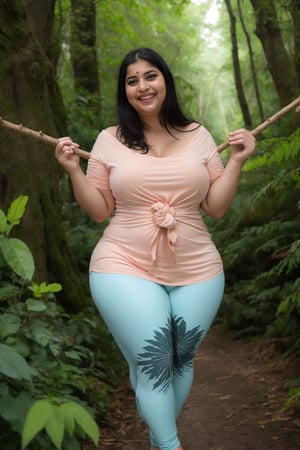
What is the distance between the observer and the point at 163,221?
11.2 feet

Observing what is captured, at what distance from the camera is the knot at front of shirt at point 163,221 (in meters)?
3.41

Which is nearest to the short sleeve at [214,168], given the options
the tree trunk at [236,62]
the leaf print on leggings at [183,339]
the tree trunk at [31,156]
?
the leaf print on leggings at [183,339]

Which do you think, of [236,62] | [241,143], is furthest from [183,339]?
[236,62]

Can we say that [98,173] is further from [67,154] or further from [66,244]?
[66,244]

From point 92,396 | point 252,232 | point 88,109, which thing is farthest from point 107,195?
point 88,109

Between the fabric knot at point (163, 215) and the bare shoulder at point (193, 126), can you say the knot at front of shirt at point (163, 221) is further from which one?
the bare shoulder at point (193, 126)

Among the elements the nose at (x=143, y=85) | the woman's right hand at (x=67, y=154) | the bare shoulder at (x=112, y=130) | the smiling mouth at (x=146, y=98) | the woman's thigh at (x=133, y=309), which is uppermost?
the nose at (x=143, y=85)

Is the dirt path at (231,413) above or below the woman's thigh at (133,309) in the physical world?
below

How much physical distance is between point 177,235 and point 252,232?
17.9ft

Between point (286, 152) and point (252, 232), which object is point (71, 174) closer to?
point (286, 152)

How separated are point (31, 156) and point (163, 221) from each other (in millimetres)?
2795

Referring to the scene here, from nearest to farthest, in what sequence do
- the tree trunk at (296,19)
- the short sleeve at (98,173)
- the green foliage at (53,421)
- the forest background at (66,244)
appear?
1. the green foliage at (53,421)
2. the forest background at (66,244)
3. the short sleeve at (98,173)
4. the tree trunk at (296,19)

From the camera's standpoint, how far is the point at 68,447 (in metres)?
2.98

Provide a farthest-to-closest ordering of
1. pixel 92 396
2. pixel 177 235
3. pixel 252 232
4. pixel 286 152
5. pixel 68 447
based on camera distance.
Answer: pixel 252 232
pixel 286 152
pixel 92 396
pixel 177 235
pixel 68 447
